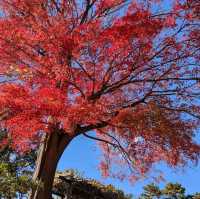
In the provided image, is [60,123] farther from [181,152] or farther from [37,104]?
[181,152]

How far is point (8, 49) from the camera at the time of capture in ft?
47.0

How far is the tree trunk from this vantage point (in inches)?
571

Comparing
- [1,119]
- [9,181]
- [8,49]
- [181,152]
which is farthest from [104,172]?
[9,181]

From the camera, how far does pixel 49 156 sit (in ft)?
48.5

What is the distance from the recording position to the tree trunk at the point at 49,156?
14.5 metres

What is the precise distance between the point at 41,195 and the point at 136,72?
4813 mm

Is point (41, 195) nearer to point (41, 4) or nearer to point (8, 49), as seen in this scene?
point (8, 49)

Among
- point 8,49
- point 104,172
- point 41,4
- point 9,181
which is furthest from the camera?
point 104,172

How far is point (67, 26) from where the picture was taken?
1454 cm

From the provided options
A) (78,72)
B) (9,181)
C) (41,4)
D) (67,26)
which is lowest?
(9,181)

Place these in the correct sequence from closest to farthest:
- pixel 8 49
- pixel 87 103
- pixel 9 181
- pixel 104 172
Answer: pixel 9 181
pixel 87 103
pixel 8 49
pixel 104 172

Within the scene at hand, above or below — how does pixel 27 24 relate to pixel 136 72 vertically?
above

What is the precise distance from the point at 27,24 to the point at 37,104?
2942mm

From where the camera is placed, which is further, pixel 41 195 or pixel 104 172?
pixel 104 172
